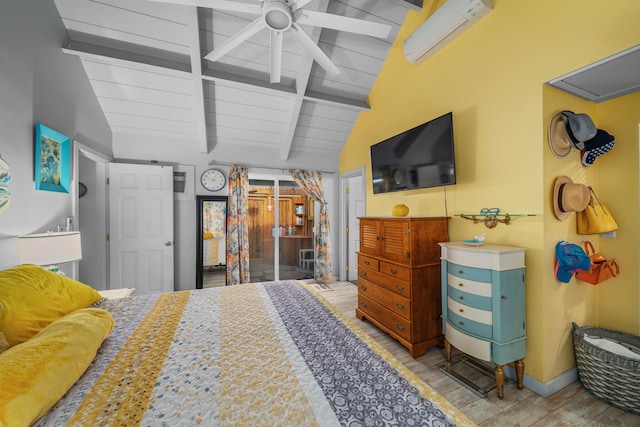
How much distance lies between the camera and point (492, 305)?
5.86 ft

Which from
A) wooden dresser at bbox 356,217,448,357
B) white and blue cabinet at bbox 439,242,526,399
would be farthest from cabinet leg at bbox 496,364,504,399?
wooden dresser at bbox 356,217,448,357

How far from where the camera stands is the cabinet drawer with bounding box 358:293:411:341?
231 centimetres

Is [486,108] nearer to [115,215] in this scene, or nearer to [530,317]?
[530,317]

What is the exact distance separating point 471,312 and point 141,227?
407 cm

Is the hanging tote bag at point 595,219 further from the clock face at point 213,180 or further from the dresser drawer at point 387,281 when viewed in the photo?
the clock face at point 213,180

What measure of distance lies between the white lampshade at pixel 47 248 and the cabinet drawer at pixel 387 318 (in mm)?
2742

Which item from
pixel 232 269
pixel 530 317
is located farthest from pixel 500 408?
pixel 232 269

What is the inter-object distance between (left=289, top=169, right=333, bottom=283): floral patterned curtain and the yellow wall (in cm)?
263

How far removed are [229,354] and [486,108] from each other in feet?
8.56

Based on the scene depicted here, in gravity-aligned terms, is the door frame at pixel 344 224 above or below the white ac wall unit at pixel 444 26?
below

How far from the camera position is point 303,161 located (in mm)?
4543

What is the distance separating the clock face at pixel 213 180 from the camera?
3.98 metres

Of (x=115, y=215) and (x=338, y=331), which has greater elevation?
(x=115, y=215)

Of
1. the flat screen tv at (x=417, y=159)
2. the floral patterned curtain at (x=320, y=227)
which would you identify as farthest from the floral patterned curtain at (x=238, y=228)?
the flat screen tv at (x=417, y=159)
